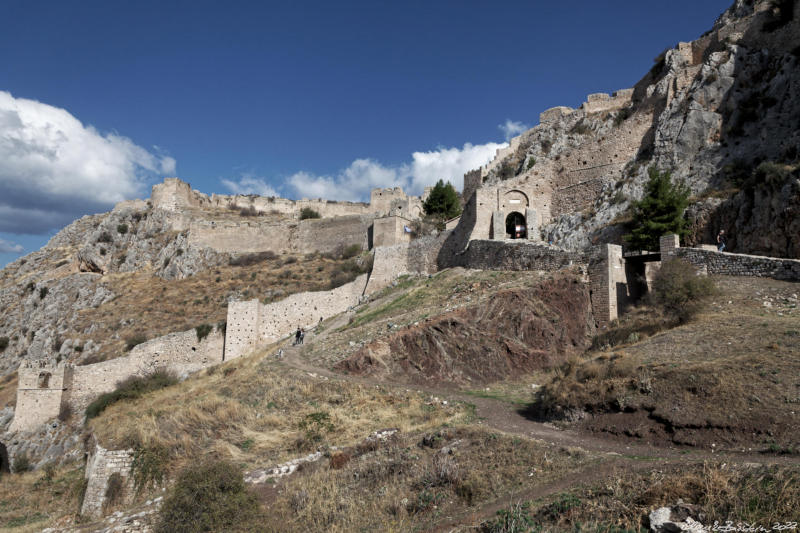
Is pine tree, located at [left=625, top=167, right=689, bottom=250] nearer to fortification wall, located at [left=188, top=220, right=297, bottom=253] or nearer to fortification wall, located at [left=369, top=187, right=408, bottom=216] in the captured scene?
fortification wall, located at [left=369, top=187, right=408, bottom=216]

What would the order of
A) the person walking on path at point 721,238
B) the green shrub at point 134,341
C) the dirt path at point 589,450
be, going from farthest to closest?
the green shrub at point 134,341
the person walking on path at point 721,238
the dirt path at point 589,450

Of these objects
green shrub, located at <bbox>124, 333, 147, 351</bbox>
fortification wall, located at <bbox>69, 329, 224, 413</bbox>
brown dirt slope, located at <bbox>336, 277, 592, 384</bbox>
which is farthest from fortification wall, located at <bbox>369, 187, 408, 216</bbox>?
brown dirt slope, located at <bbox>336, 277, 592, 384</bbox>

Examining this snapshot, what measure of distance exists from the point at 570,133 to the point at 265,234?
30041 mm

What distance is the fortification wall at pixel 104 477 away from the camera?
11.1 metres

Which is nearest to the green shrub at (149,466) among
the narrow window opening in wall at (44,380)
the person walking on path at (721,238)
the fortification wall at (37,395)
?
the fortification wall at (37,395)

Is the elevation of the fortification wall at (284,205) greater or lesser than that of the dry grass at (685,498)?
greater

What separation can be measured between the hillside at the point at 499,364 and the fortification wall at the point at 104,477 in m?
0.07

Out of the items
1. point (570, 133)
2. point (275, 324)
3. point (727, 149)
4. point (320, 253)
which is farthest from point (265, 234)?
point (727, 149)

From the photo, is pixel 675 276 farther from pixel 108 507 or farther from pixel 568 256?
pixel 108 507

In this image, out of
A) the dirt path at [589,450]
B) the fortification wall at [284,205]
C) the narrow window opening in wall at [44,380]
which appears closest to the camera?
the dirt path at [589,450]

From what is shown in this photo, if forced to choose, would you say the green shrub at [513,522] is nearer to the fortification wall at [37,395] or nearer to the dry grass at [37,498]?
the dry grass at [37,498]

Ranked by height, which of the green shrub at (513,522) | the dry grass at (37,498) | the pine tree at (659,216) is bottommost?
the dry grass at (37,498)

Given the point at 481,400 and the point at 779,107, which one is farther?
the point at 779,107

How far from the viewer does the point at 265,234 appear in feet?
158
